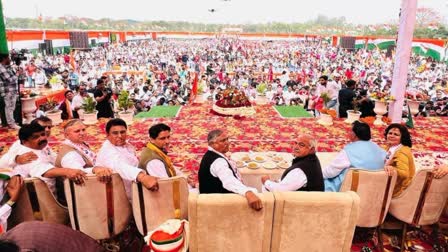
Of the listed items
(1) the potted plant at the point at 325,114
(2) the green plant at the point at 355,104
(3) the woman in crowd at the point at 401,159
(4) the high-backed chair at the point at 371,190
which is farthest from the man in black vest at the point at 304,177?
(2) the green plant at the point at 355,104

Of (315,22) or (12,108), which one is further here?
(315,22)

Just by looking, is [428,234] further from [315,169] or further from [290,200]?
[290,200]

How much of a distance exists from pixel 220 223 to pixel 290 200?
1.31 ft

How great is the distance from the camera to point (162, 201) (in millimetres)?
2117

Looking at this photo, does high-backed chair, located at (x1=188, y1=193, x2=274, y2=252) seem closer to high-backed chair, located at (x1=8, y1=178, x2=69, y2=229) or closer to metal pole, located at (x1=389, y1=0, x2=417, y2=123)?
high-backed chair, located at (x1=8, y1=178, x2=69, y2=229)

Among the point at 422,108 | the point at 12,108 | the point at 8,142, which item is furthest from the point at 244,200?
the point at 422,108

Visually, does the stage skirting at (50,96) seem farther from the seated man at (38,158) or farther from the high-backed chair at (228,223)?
the high-backed chair at (228,223)

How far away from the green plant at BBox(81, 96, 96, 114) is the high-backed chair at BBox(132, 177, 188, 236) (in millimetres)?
4259

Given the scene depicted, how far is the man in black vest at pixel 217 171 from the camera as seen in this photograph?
2035mm

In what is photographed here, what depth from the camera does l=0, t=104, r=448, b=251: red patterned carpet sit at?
187 inches

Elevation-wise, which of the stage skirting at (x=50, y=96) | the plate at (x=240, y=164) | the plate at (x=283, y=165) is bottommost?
the stage skirting at (x=50, y=96)

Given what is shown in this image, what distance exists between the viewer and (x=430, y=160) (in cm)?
429

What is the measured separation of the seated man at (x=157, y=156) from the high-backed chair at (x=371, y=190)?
123cm

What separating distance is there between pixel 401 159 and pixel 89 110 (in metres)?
5.18
